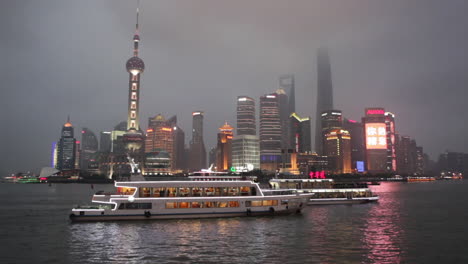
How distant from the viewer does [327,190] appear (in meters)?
76.3

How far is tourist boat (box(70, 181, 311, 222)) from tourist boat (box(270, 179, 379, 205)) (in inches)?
698

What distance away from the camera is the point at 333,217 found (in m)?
57.7

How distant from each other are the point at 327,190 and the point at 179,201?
37.6 m

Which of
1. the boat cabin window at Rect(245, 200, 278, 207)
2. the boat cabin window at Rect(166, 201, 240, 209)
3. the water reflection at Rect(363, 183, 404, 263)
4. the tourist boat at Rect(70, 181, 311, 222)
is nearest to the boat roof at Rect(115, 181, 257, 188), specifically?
the tourist boat at Rect(70, 181, 311, 222)

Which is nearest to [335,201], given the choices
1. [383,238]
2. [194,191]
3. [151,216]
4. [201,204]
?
[383,238]

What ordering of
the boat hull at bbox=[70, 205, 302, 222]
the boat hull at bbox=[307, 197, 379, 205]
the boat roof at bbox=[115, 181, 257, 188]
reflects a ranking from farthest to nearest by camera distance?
the boat hull at bbox=[307, 197, 379, 205] → the boat roof at bbox=[115, 181, 257, 188] → the boat hull at bbox=[70, 205, 302, 222]

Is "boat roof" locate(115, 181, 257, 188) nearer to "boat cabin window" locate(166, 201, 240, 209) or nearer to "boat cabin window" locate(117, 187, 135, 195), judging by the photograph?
"boat cabin window" locate(117, 187, 135, 195)

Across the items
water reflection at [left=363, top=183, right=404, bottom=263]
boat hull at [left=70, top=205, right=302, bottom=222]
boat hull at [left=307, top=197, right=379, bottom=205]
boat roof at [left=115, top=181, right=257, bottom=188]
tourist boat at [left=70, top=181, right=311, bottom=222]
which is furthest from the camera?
boat hull at [left=307, top=197, right=379, bottom=205]

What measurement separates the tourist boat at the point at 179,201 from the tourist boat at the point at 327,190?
17723 mm

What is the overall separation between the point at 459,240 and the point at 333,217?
19.4m

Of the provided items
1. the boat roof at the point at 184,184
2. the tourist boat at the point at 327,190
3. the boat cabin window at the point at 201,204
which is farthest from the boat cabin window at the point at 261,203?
the tourist boat at the point at 327,190

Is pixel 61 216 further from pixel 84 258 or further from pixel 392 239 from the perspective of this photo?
pixel 392 239

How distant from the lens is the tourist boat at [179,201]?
48.8 meters

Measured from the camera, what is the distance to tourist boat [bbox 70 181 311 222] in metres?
48.8
